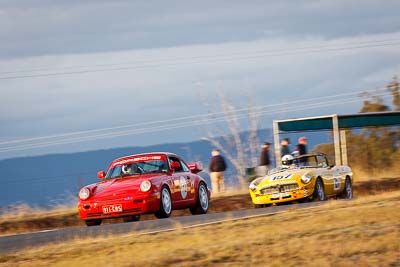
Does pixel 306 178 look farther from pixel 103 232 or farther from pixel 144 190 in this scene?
pixel 103 232

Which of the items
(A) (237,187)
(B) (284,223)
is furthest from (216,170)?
(B) (284,223)

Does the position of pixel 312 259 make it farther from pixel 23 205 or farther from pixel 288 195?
pixel 23 205

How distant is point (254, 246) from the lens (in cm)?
A: 1198

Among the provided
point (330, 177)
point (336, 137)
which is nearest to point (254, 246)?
point (330, 177)

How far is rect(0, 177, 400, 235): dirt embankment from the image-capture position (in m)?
22.6

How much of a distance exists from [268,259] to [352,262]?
0.95m

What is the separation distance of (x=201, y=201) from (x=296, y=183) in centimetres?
256

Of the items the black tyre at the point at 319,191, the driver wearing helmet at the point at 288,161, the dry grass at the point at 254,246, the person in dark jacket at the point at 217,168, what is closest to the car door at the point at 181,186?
the black tyre at the point at 319,191

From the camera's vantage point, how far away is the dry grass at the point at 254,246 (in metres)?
11.1

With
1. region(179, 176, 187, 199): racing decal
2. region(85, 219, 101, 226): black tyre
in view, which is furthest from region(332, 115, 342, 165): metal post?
region(85, 219, 101, 226): black tyre

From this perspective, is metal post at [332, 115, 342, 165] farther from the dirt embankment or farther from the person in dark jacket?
the person in dark jacket

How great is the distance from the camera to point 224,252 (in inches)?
456

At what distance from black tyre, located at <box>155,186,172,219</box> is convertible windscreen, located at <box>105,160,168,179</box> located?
703 mm

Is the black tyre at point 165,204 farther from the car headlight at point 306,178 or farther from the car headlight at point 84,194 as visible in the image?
the car headlight at point 306,178
